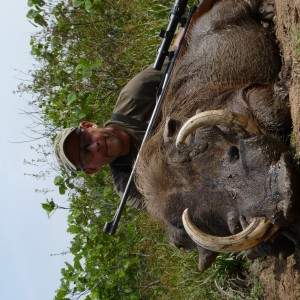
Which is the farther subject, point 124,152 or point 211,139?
point 124,152

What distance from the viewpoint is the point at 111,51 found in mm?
7391

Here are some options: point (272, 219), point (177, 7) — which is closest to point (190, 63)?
point (177, 7)

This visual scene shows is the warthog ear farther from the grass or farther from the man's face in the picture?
the grass

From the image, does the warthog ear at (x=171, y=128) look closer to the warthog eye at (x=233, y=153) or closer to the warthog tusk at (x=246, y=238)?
the warthog eye at (x=233, y=153)

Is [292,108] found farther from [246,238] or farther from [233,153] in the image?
[246,238]

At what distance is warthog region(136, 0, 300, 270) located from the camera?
2836mm

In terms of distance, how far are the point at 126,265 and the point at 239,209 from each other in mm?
3291

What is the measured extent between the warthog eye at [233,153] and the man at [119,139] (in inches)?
72.7

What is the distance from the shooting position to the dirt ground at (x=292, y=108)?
9.92 ft

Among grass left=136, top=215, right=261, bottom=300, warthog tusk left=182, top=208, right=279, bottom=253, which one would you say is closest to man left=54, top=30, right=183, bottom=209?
grass left=136, top=215, right=261, bottom=300

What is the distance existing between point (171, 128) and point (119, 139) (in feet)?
4.26

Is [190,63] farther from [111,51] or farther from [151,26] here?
[111,51]

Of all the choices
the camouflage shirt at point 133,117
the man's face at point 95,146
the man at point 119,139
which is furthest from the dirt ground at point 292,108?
the man's face at point 95,146

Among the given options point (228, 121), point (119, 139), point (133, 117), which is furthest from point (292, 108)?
point (133, 117)
